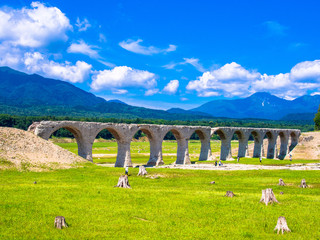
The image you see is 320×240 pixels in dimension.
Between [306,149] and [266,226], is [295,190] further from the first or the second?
[306,149]

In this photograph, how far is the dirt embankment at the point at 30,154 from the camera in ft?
109

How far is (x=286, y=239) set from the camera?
44.5 ft

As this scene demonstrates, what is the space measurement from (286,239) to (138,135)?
144 meters

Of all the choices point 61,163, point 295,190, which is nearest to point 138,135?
point 61,163

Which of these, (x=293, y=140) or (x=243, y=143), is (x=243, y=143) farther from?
(x=293, y=140)

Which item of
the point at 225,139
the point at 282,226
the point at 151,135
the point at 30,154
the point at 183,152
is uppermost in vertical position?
the point at 225,139

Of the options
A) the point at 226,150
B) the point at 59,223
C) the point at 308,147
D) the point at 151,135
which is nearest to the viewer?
the point at 59,223

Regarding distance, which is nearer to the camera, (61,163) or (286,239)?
(286,239)

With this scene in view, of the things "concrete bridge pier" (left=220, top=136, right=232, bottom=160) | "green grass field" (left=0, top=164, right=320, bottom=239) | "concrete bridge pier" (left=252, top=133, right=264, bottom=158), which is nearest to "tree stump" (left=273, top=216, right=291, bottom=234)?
"green grass field" (left=0, top=164, right=320, bottom=239)

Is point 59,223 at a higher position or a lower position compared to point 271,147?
lower

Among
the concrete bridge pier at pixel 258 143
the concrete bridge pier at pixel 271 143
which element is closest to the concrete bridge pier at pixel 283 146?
the concrete bridge pier at pixel 271 143

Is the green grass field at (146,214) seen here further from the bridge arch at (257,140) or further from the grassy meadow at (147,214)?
the bridge arch at (257,140)

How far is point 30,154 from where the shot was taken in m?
35.8

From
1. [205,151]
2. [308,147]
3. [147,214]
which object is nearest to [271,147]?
[308,147]
